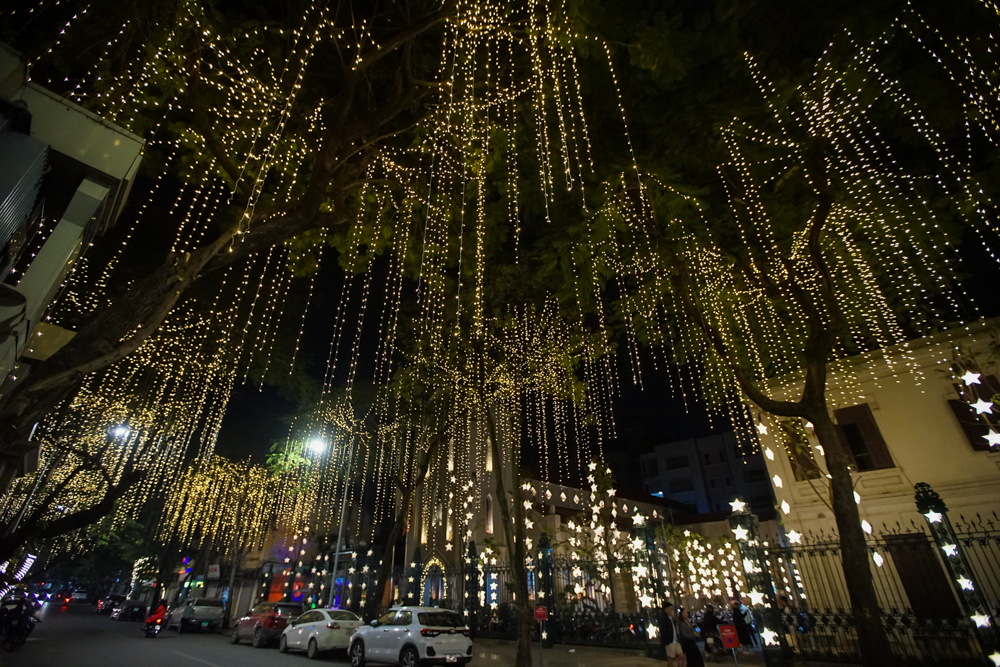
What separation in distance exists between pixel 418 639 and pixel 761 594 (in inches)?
275

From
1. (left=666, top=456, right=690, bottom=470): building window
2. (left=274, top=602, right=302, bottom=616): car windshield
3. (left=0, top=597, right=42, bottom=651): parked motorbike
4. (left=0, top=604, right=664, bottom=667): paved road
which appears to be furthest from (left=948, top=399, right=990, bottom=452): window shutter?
(left=666, top=456, right=690, bottom=470): building window

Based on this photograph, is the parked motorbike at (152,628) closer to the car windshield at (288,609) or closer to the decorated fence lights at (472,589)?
the car windshield at (288,609)

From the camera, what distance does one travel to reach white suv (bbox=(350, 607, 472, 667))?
9.40m

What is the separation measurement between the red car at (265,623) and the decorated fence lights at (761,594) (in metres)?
14.3

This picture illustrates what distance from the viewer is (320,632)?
12367 millimetres

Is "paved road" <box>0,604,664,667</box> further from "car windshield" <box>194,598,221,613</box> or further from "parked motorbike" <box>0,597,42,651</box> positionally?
"car windshield" <box>194,598,221,613</box>

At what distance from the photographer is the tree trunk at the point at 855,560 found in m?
5.96

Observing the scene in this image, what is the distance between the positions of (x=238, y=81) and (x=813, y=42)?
9.52 meters

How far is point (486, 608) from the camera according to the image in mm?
16016

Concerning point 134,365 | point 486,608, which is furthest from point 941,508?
point 134,365

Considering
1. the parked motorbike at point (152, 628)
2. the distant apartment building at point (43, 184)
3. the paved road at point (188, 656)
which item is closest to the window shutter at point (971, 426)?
the paved road at point (188, 656)

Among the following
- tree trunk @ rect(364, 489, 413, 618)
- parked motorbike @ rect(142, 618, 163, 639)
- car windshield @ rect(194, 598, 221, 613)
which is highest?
tree trunk @ rect(364, 489, 413, 618)

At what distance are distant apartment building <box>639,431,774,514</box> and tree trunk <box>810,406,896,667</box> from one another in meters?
32.5

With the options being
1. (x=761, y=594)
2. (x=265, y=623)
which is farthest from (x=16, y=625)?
(x=761, y=594)
